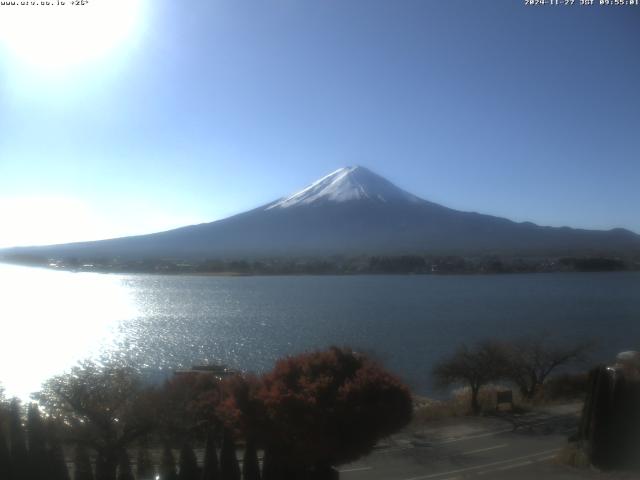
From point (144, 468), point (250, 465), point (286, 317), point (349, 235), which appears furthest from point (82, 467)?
point (349, 235)

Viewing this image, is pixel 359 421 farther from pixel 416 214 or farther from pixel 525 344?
pixel 416 214

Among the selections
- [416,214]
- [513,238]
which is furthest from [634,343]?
[416,214]

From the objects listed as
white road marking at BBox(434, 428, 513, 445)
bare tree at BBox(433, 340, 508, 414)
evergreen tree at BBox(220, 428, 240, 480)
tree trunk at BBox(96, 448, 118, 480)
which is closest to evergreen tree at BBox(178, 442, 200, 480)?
evergreen tree at BBox(220, 428, 240, 480)

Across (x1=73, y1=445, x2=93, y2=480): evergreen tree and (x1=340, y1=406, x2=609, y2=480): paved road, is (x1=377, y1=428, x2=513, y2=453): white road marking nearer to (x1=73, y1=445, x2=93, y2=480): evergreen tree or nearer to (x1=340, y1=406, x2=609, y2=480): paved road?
(x1=340, y1=406, x2=609, y2=480): paved road

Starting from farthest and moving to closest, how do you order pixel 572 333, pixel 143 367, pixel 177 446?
pixel 572 333 < pixel 143 367 < pixel 177 446

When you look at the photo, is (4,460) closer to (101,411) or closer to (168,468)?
(101,411)
